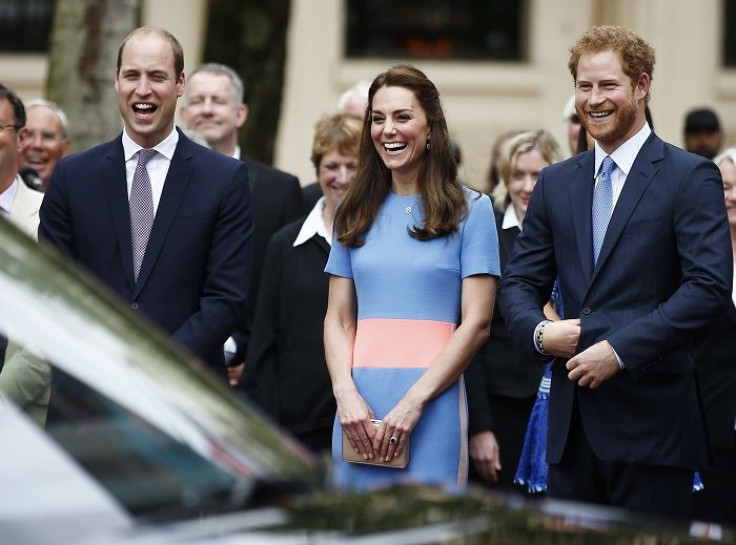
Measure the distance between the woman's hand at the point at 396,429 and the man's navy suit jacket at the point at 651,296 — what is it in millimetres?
491

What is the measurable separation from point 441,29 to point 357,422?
12929 millimetres

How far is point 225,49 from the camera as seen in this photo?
1361 cm

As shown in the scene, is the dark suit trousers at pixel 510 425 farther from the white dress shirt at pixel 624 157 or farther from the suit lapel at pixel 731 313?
the white dress shirt at pixel 624 157

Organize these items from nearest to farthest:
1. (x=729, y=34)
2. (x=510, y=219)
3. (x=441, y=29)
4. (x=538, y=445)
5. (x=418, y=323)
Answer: (x=418, y=323) < (x=538, y=445) < (x=510, y=219) < (x=729, y=34) < (x=441, y=29)

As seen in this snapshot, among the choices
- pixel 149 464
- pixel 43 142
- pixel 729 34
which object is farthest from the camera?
pixel 729 34

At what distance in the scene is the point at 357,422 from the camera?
5879 millimetres

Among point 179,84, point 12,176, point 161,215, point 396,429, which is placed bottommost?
point 396,429

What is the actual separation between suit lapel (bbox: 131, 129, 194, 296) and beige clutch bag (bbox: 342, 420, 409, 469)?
95 centimetres

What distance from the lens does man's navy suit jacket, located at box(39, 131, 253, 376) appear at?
19.8ft

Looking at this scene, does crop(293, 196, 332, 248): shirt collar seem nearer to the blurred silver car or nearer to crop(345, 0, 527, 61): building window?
the blurred silver car

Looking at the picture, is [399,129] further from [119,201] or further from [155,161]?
[119,201]

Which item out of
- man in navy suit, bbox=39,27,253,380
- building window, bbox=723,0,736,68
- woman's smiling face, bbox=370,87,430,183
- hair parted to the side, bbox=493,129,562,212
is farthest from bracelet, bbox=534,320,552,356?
building window, bbox=723,0,736,68

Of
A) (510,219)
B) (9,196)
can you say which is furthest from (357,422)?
(510,219)

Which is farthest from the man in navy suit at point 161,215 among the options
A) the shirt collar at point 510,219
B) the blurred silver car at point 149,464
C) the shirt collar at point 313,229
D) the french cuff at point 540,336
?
the blurred silver car at point 149,464
